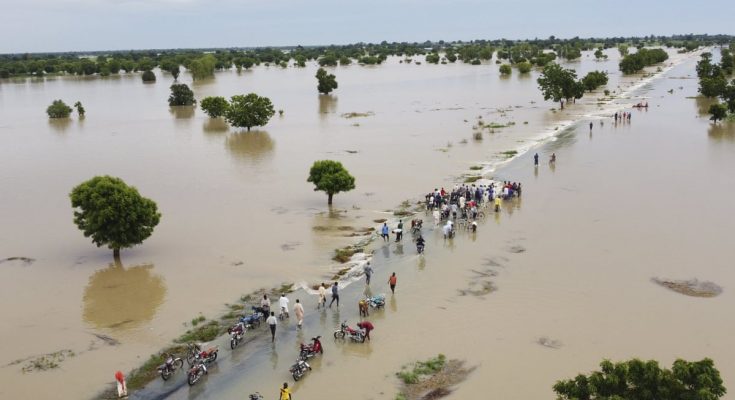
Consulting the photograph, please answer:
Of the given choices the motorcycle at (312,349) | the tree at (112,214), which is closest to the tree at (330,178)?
the tree at (112,214)

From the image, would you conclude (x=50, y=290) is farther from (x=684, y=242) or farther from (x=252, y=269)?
(x=684, y=242)

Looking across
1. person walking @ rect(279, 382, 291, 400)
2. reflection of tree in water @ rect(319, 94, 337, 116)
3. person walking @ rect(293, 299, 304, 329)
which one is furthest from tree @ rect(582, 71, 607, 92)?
person walking @ rect(279, 382, 291, 400)

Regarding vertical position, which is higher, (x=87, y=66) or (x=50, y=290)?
(x=87, y=66)

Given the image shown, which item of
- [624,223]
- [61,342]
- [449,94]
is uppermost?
[449,94]

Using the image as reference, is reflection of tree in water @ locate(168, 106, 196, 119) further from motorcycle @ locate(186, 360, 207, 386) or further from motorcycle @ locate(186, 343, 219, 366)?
motorcycle @ locate(186, 360, 207, 386)

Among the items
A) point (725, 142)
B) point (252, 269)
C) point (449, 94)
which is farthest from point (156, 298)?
point (449, 94)

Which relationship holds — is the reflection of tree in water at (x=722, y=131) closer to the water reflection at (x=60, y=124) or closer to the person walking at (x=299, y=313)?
the person walking at (x=299, y=313)

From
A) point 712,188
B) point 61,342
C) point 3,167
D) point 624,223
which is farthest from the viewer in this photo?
point 3,167

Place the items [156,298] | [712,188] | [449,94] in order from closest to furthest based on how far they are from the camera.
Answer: [156,298] → [712,188] → [449,94]
